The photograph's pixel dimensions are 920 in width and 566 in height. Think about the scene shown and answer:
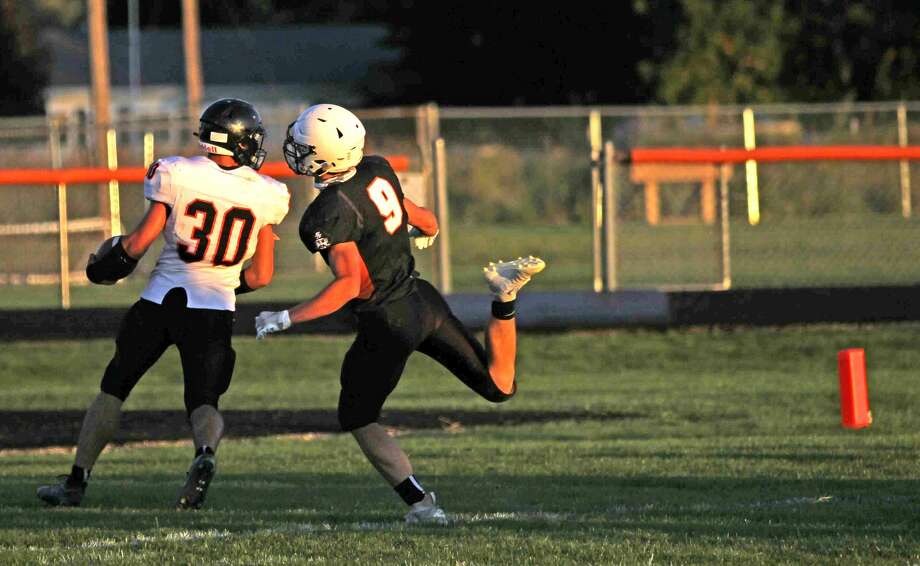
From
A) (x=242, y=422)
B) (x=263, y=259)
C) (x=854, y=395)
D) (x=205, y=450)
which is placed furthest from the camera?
(x=242, y=422)

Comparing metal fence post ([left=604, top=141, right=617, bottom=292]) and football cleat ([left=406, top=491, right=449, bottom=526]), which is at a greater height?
metal fence post ([left=604, top=141, right=617, bottom=292])

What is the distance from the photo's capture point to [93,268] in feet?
27.4

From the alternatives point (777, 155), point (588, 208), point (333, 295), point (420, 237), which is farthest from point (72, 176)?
point (588, 208)

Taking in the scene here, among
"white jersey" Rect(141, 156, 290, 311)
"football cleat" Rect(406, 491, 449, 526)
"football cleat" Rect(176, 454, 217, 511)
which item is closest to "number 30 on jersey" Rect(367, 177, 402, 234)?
"white jersey" Rect(141, 156, 290, 311)

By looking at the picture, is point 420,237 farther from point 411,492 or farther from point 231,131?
point 411,492

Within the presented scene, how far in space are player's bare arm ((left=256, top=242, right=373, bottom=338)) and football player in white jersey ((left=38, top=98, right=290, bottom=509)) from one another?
950mm

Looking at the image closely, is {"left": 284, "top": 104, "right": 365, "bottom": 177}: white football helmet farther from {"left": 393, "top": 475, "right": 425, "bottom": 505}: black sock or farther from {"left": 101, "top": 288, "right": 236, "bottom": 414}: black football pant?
{"left": 393, "top": 475, "right": 425, "bottom": 505}: black sock

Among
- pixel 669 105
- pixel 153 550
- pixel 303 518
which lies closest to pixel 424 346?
pixel 303 518

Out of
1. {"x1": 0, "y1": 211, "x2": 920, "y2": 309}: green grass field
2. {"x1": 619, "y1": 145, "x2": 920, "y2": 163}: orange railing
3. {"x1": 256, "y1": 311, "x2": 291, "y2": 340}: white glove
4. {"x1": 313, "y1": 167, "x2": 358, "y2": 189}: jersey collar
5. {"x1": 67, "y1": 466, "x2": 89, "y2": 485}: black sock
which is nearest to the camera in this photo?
{"x1": 256, "y1": 311, "x2": 291, "y2": 340}: white glove

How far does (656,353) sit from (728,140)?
11457 millimetres

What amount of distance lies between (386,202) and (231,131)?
1.02m

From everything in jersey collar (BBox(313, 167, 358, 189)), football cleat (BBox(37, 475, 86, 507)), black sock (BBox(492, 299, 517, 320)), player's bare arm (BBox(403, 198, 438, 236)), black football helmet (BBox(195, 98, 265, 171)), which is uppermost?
black football helmet (BBox(195, 98, 265, 171))

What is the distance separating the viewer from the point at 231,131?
27.2 ft

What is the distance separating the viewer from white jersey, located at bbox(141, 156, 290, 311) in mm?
8180
